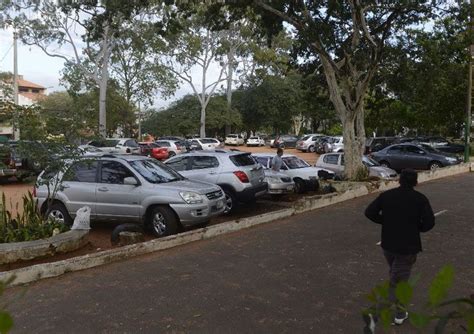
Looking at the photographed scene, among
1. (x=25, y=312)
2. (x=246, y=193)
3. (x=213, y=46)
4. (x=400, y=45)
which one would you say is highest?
(x=213, y=46)

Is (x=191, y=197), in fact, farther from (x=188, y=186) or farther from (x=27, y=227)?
(x=27, y=227)

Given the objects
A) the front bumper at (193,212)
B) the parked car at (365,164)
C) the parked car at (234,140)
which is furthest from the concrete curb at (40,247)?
the parked car at (234,140)

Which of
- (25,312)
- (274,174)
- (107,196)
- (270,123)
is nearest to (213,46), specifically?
(270,123)

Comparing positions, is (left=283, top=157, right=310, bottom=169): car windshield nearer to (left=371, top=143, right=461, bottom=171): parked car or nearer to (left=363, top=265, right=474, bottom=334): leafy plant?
(left=371, top=143, right=461, bottom=171): parked car

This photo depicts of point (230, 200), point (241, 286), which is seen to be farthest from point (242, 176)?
point (241, 286)

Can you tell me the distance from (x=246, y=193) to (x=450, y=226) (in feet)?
14.4

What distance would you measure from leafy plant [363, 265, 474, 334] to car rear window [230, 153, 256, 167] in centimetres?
1043

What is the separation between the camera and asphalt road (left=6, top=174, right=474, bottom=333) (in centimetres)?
486

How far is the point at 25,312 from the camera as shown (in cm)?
530

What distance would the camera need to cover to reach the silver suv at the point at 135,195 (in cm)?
902

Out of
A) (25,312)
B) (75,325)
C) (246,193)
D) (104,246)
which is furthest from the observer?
(246,193)

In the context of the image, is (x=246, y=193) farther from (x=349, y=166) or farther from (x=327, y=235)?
(x=349, y=166)

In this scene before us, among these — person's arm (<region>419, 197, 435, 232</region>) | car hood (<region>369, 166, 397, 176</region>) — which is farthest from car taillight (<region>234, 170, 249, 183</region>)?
car hood (<region>369, 166, 397, 176</region>)

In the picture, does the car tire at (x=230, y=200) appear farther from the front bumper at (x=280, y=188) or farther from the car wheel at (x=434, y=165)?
the car wheel at (x=434, y=165)
